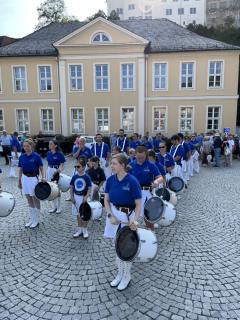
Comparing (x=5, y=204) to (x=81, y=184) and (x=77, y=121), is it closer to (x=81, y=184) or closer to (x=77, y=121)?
(x=81, y=184)

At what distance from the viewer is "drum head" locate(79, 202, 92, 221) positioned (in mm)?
5886

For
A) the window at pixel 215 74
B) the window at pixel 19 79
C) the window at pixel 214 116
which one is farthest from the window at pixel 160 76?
the window at pixel 19 79

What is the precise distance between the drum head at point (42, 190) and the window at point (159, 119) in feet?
60.1

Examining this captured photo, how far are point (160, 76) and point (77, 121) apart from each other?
795 cm

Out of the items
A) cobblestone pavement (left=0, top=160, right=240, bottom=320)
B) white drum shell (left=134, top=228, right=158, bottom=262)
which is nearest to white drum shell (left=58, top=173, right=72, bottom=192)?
cobblestone pavement (left=0, top=160, right=240, bottom=320)

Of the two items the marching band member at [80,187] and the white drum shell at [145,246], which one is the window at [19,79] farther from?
the white drum shell at [145,246]

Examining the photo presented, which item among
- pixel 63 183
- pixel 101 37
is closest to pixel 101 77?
pixel 101 37

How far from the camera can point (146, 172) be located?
17.9 ft

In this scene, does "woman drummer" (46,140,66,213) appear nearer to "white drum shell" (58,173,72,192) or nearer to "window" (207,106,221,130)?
"white drum shell" (58,173,72,192)

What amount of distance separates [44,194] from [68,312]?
315 cm

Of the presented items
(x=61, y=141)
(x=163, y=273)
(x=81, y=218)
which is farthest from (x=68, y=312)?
(x=61, y=141)

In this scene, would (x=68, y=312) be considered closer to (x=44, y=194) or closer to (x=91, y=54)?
(x=44, y=194)

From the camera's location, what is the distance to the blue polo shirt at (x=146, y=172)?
5449 mm

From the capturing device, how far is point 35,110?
24562 mm
